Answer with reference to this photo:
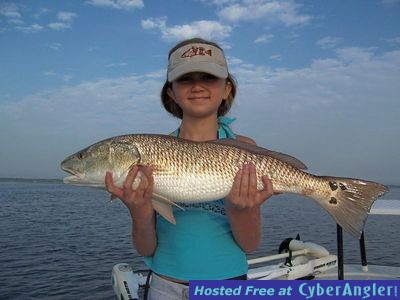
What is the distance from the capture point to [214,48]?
3.53 meters

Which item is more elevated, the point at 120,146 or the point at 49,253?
the point at 120,146

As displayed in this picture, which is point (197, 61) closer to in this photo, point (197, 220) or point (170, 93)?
point (170, 93)

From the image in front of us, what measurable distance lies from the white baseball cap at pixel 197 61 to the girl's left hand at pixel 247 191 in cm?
89

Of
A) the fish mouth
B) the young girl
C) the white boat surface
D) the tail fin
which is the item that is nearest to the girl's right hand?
the young girl

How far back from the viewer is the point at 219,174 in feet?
11.0

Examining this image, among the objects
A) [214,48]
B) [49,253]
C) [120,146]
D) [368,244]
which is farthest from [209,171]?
[368,244]

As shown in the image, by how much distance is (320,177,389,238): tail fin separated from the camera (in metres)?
3.37

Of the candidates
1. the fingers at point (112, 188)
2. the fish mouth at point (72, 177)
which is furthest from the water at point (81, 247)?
the fingers at point (112, 188)

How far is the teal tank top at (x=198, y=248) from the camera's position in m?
2.96

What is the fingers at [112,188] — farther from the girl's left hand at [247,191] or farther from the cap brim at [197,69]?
the cap brim at [197,69]

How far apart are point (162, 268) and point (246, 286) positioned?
30.0 inches

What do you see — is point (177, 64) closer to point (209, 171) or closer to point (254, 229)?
point (209, 171)

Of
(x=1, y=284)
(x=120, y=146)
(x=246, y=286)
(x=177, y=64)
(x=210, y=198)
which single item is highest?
(x=177, y=64)

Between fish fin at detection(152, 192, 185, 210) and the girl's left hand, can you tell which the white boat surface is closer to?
the girl's left hand
